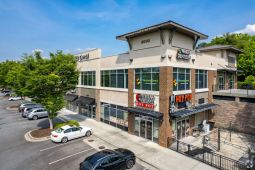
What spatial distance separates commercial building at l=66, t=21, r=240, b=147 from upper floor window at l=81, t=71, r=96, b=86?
1635mm

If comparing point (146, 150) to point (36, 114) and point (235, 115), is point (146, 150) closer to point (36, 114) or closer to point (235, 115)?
point (235, 115)

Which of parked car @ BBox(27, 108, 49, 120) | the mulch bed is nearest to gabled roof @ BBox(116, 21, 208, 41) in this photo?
the mulch bed

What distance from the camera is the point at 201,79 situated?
23.3m

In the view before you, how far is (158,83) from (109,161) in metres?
9.09

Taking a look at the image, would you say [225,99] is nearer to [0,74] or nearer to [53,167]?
[53,167]

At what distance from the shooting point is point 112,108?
25.1 meters

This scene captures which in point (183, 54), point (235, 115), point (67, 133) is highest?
point (183, 54)

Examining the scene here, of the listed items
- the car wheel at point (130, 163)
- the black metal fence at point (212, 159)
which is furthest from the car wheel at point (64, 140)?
the black metal fence at point (212, 159)

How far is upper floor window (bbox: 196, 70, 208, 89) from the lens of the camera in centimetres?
2253

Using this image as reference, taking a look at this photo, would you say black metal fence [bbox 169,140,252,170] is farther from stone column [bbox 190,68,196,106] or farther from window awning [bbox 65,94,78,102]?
window awning [bbox 65,94,78,102]

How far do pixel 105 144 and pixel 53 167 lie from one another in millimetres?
5767

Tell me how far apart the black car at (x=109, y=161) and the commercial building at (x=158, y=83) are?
5158 millimetres

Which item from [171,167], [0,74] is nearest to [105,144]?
[171,167]

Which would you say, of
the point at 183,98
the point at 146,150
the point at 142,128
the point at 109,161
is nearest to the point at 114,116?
the point at 142,128
